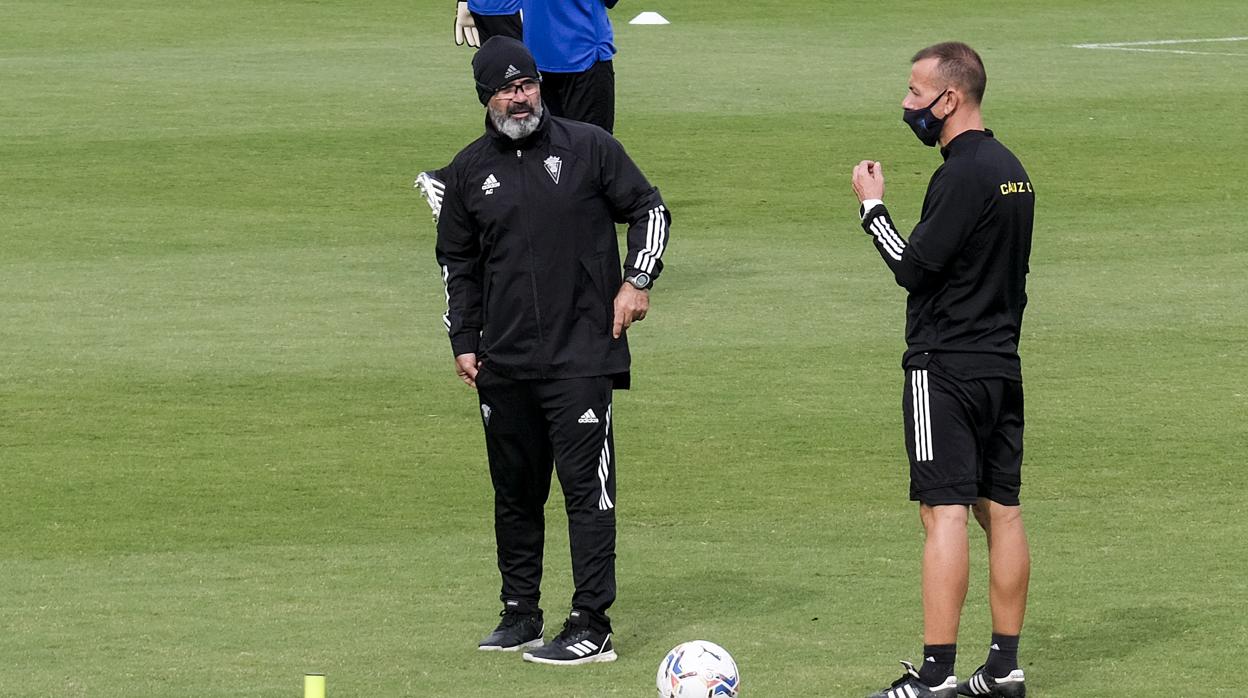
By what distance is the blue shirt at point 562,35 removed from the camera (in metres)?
13.4

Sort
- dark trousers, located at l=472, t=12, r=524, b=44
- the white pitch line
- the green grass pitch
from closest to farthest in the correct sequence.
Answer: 1. the green grass pitch
2. dark trousers, located at l=472, t=12, r=524, b=44
3. the white pitch line

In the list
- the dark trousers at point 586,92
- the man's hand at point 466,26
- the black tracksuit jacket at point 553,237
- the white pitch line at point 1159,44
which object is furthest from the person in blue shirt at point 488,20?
the white pitch line at point 1159,44

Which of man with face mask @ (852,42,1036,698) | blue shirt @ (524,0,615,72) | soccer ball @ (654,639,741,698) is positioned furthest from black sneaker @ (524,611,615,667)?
blue shirt @ (524,0,615,72)

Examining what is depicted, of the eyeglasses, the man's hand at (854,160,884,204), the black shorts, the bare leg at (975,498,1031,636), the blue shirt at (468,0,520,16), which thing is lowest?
the bare leg at (975,498,1031,636)

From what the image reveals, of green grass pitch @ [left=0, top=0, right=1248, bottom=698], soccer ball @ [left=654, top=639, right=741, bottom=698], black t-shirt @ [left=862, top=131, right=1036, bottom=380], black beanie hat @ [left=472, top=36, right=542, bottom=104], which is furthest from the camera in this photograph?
green grass pitch @ [left=0, top=0, right=1248, bottom=698]

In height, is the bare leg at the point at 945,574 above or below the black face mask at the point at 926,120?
below

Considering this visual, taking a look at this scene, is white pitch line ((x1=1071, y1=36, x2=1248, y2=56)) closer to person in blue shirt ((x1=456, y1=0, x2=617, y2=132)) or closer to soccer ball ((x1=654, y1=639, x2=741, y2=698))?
person in blue shirt ((x1=456, y1=0, x2=617, y2=132))

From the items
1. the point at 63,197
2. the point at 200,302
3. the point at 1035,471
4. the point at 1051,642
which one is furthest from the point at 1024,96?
the point at 1051,642

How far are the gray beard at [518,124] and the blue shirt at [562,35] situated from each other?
19.3 feet

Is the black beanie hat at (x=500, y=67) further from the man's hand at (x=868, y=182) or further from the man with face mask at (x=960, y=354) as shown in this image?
the man with face mask at (x=960, y=354)

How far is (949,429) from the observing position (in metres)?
7.00

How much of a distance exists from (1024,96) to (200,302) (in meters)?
12.4

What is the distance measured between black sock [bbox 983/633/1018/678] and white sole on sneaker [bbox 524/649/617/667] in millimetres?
1286

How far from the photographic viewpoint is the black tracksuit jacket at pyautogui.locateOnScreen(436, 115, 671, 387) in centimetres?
762
